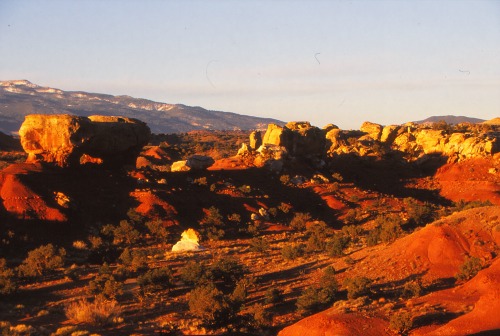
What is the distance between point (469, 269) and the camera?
2145 centimetres

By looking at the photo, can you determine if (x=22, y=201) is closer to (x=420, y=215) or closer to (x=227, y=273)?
(x=227, y=273)

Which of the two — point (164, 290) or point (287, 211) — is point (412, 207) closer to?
point (287, 211)

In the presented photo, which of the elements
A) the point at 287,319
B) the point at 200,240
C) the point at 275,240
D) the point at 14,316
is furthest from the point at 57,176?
the point at 287,319

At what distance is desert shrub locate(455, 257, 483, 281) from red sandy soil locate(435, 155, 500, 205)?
2501 centimetres

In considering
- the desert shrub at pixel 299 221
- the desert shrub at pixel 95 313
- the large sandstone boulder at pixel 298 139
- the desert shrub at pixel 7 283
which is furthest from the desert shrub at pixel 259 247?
the large sandstone boulder at pixel 298 139

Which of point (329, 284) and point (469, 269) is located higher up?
point (469, 269)

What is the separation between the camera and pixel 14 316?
19016mm

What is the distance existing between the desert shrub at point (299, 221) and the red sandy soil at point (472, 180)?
16558mm

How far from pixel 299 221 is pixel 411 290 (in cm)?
1756

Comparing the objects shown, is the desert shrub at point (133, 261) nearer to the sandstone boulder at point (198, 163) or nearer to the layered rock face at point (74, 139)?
the layered rock face at point (74, 139)

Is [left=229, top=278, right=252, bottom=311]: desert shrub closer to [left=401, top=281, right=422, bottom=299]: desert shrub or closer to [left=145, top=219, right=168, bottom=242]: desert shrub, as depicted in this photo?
[left=401, top=281, right=422, bottom=299]: desert shrub

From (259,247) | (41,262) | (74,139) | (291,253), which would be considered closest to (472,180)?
(259,247)

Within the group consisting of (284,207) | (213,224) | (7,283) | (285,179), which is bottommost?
(7,283)

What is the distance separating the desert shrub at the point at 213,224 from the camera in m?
33.3
